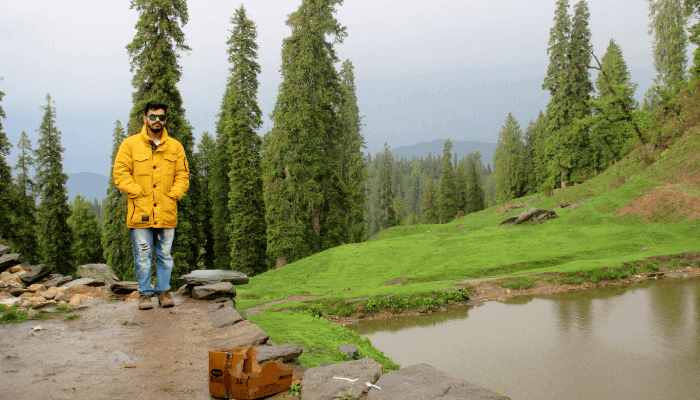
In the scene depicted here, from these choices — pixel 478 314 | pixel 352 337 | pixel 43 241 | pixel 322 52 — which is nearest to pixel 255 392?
pixel 352 337

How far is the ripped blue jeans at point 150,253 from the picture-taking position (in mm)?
6629

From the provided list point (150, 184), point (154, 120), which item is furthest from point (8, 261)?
point (154, 120)

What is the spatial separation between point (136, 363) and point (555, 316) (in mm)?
10400

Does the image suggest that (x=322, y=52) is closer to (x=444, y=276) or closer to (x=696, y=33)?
(x=444, y=276)

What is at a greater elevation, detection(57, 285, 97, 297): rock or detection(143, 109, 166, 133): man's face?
detection(143, 109, 166, 133): man's face

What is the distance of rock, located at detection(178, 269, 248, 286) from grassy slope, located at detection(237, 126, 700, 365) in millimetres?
1360

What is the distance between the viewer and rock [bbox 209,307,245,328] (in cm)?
603

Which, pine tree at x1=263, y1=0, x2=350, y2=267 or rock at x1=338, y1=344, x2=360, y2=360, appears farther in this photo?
pine tree at x1=263, y1=0, x2=350, y2=267

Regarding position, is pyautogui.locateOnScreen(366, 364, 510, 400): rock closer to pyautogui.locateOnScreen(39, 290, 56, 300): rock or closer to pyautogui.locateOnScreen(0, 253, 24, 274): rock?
pyautogui.locateOnScreen(39, 290, 56, 300): rock

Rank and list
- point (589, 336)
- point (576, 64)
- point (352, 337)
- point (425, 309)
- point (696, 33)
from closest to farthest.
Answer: point (352, 337), point (589, 336), point (425, 309), point (696, 33), point (576, 64)

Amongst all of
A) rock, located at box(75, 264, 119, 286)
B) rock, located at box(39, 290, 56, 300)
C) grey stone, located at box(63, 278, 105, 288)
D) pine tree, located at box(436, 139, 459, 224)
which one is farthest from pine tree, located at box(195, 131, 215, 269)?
pine tree, located at box(436, 139, 459, 224)

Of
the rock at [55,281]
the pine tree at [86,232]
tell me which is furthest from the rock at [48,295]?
the pine tree at [86,232]

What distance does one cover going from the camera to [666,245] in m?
17.5

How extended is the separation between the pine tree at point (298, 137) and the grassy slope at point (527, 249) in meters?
4.41
